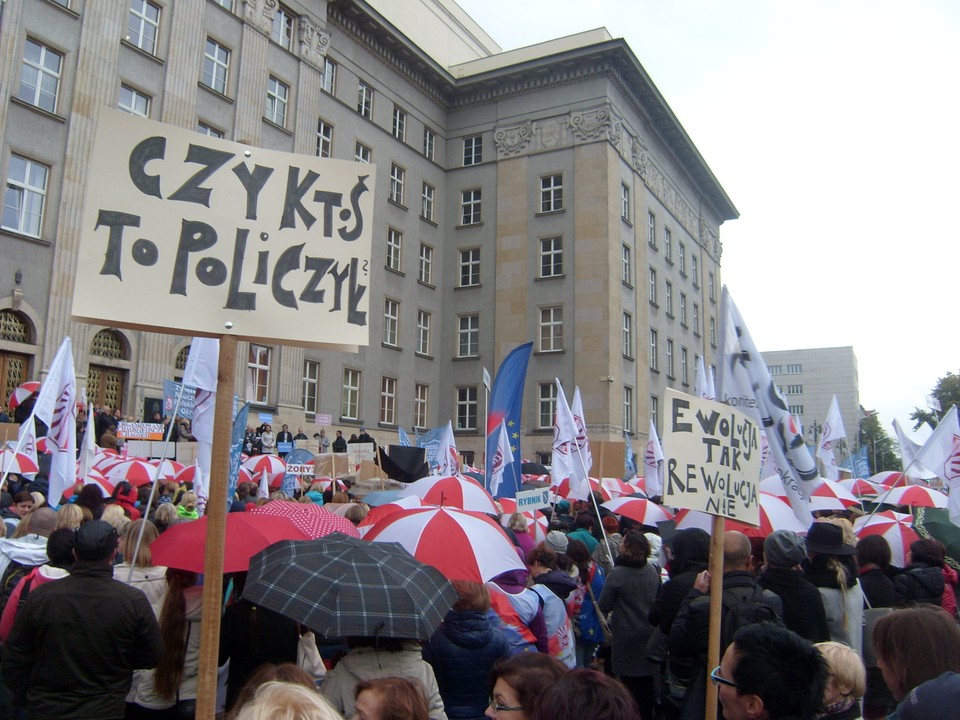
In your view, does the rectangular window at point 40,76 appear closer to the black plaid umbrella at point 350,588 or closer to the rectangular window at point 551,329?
the black plaid umbrella at point 350,588

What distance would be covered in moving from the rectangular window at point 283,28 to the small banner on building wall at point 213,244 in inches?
1132

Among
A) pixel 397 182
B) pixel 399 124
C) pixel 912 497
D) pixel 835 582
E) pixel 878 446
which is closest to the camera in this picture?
pixel 835 582

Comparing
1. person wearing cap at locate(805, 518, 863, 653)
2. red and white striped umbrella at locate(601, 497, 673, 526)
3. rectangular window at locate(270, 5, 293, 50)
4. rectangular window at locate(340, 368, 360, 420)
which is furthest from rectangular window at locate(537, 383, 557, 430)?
person wearing cap at locate(805, 518, 863, 653)

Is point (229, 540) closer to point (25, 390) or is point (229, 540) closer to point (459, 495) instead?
point (459, 495)

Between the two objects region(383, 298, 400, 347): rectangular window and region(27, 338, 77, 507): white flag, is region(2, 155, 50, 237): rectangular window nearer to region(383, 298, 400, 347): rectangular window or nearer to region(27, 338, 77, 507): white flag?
region(27, 338, 77, 507): white flag

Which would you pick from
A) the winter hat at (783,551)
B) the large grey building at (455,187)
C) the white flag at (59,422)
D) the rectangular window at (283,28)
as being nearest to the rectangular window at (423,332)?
the large grey building at (455,187)

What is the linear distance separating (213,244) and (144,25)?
2491 centimetres

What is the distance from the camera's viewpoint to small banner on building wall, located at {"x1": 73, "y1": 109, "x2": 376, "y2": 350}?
3.92m

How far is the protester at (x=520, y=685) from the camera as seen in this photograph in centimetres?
298

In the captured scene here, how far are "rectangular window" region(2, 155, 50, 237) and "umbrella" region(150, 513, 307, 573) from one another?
758 inches

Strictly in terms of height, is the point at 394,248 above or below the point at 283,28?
below

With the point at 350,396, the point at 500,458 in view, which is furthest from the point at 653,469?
the point at 350,396

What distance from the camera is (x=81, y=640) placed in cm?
399

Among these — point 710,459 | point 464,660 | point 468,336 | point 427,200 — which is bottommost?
point 464,660
